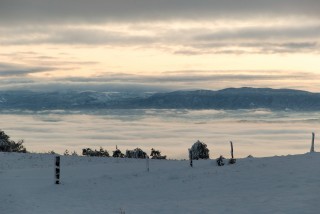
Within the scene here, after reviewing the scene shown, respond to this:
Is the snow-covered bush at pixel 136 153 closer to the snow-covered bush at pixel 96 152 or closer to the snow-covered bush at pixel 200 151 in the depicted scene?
the snow-covered bush at pixel 96 152

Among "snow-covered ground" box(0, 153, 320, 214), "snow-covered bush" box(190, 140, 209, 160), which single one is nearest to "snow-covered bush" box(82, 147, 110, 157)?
"snow-covered bush" box(190, 140, 209, 160)

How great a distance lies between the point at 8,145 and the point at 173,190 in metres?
50.1

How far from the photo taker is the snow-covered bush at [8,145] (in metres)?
74.9

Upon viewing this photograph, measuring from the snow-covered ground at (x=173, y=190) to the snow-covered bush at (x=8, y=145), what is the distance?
109ft

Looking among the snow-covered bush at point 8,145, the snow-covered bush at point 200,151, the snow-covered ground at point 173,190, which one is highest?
the snow-covered bush at point 8,145

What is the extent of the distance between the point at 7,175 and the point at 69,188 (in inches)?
337

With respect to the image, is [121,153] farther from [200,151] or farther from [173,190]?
[173,190]

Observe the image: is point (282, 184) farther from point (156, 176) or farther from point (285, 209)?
point (156, 176)

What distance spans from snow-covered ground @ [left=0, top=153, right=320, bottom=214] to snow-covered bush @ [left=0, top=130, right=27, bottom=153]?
109 ft

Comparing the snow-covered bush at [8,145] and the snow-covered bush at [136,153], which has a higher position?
the snow-covered bush at [8,145]

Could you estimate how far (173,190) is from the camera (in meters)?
31.5

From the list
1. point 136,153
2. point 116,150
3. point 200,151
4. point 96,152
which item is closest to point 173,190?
point 200,151

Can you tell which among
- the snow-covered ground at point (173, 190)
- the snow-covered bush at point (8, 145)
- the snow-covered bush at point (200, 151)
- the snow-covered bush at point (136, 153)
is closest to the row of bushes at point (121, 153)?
the snow-covered bush at point (136, 153)

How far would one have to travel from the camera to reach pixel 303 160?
36.7 meters
